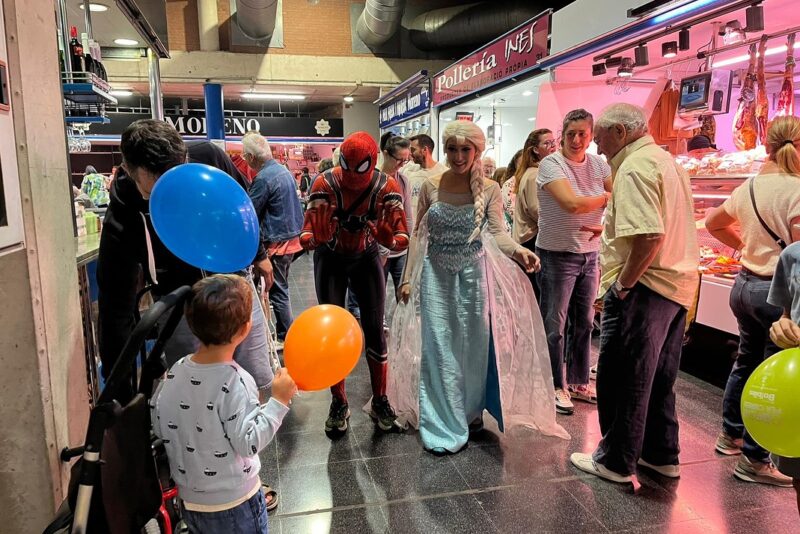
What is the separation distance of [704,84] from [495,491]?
3730mm

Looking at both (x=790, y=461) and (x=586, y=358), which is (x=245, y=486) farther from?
(x=586, y=358)

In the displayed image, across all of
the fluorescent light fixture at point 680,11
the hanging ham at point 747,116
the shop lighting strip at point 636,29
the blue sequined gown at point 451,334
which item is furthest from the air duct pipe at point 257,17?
the blue sequined gown at point 451,334

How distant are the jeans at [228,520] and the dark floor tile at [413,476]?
3.40 ft

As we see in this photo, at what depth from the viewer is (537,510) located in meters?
2.40

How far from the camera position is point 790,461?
1739 mm

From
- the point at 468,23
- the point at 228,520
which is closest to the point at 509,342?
the point at 228,520

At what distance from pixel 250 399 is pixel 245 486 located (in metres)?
0.26

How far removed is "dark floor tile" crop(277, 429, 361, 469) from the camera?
9.44 ft

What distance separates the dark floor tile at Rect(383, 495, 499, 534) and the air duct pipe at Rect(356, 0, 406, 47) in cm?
1063

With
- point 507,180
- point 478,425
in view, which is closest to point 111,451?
point 478,425

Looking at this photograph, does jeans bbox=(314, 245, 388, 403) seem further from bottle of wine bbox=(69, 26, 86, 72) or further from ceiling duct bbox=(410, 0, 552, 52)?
ceiling duct bbox=(410, 0, 552, 52)

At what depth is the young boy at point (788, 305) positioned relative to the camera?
1.69 meters

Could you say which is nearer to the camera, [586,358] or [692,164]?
[586,358]

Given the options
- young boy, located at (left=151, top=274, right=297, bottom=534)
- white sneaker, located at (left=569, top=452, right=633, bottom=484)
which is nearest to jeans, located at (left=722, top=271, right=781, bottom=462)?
white sneaker, located at (left=569, top=452, right=633, bottom=484)
